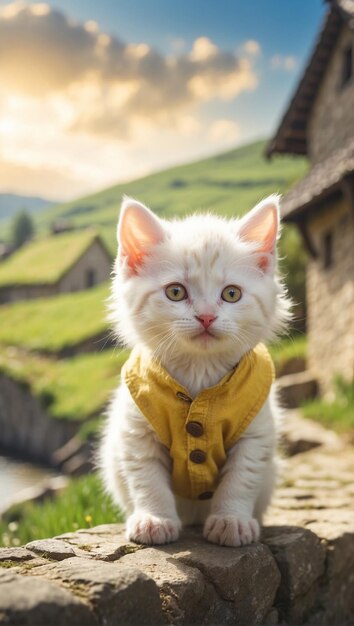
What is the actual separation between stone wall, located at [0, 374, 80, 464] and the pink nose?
19756 mm

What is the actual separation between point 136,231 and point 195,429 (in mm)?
930

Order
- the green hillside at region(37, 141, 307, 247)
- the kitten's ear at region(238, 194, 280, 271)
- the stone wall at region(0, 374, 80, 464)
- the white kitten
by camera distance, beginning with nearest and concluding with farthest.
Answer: the white kitten
the kitten's ear at region(238, 194, 280, 271)
the stone wall at region(0, 374, 80, 464)
the green hillside at region(37, 141, 307, 247)

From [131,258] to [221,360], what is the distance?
0.62 metres

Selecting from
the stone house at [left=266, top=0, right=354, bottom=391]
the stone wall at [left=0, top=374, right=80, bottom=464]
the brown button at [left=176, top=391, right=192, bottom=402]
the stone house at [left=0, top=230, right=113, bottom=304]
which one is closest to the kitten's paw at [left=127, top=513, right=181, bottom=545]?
the brown button at [left=176, top=391, right=192, bottom=402]

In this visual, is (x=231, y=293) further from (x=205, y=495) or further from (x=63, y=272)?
(x=63, y=272)

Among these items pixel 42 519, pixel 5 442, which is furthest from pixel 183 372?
pixel 5 442

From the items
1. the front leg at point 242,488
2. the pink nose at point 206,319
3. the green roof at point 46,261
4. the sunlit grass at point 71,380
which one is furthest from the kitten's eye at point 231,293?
the green roof at point 46,261

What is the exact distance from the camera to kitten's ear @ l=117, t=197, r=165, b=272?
9.33 feet

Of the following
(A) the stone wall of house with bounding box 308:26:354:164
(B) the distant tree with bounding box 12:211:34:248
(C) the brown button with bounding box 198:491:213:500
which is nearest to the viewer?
(C) the brown button with bounding box 198:491:213:500

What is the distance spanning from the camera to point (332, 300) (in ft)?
38.7

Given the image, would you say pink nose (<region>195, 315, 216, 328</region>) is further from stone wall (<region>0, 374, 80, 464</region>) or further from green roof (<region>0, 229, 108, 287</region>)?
green roof (<region>0, 229, 108, 287</region>)

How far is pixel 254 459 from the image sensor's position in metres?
2.98

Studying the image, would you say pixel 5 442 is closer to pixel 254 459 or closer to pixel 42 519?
pixel 42 519

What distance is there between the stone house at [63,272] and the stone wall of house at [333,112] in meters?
28.5
